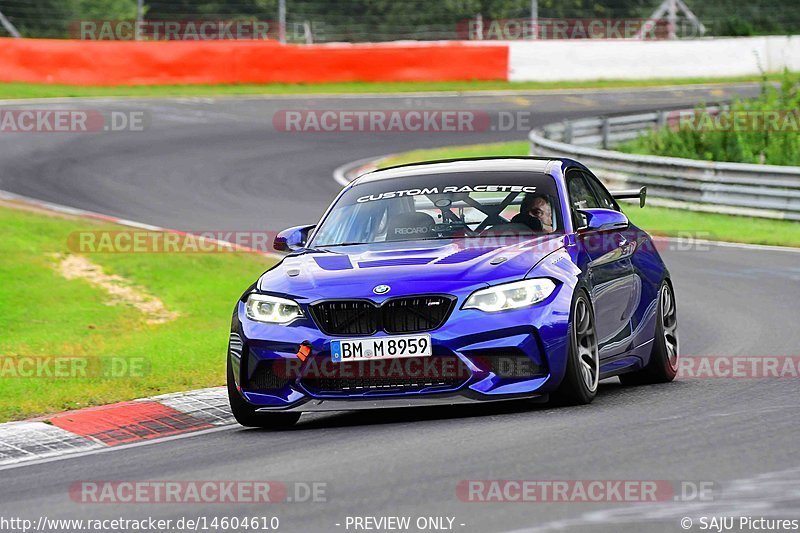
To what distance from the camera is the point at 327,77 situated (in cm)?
4172

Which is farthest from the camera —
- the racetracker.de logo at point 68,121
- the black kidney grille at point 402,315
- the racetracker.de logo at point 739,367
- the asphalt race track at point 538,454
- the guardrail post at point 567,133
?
the racetracker.de logo at point 68,121

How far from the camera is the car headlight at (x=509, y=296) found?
7.98 meters

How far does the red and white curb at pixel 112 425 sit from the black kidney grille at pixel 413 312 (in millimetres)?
1486

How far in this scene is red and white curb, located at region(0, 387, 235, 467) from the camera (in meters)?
8.13

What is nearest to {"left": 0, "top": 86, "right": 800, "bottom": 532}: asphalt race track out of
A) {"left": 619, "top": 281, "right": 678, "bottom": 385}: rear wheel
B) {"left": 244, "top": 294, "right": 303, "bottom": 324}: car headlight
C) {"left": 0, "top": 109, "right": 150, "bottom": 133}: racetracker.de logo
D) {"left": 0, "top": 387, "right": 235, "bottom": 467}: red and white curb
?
{"left": 619, "top": 281, "right": 678, "bottom": 385}: rear wheel

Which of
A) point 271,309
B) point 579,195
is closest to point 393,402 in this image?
point 271,309

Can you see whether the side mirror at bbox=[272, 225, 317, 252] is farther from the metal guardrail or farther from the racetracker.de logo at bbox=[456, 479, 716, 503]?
the metal guardrail

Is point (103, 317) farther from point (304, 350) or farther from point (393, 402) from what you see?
point (393, 402)

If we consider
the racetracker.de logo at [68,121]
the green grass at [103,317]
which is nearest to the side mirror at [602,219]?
the green grass at [103,317]

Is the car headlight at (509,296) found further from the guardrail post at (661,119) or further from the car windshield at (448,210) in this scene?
the guardrail post at (661,119)

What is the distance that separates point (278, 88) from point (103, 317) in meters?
27.0

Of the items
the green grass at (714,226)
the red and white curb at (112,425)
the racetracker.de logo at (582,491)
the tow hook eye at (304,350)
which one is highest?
the tow hook eye at (304,350)

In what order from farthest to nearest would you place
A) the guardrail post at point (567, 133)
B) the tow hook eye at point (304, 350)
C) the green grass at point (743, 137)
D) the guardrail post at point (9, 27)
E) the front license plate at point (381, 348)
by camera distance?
the guardrail post at point (9, 27) → the guardrail post at point (567, 133) → the green grass at point (743, 137) → the tow hook eye at point (304, 350) → the front license plate at point (381, 348)

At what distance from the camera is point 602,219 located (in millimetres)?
9117
